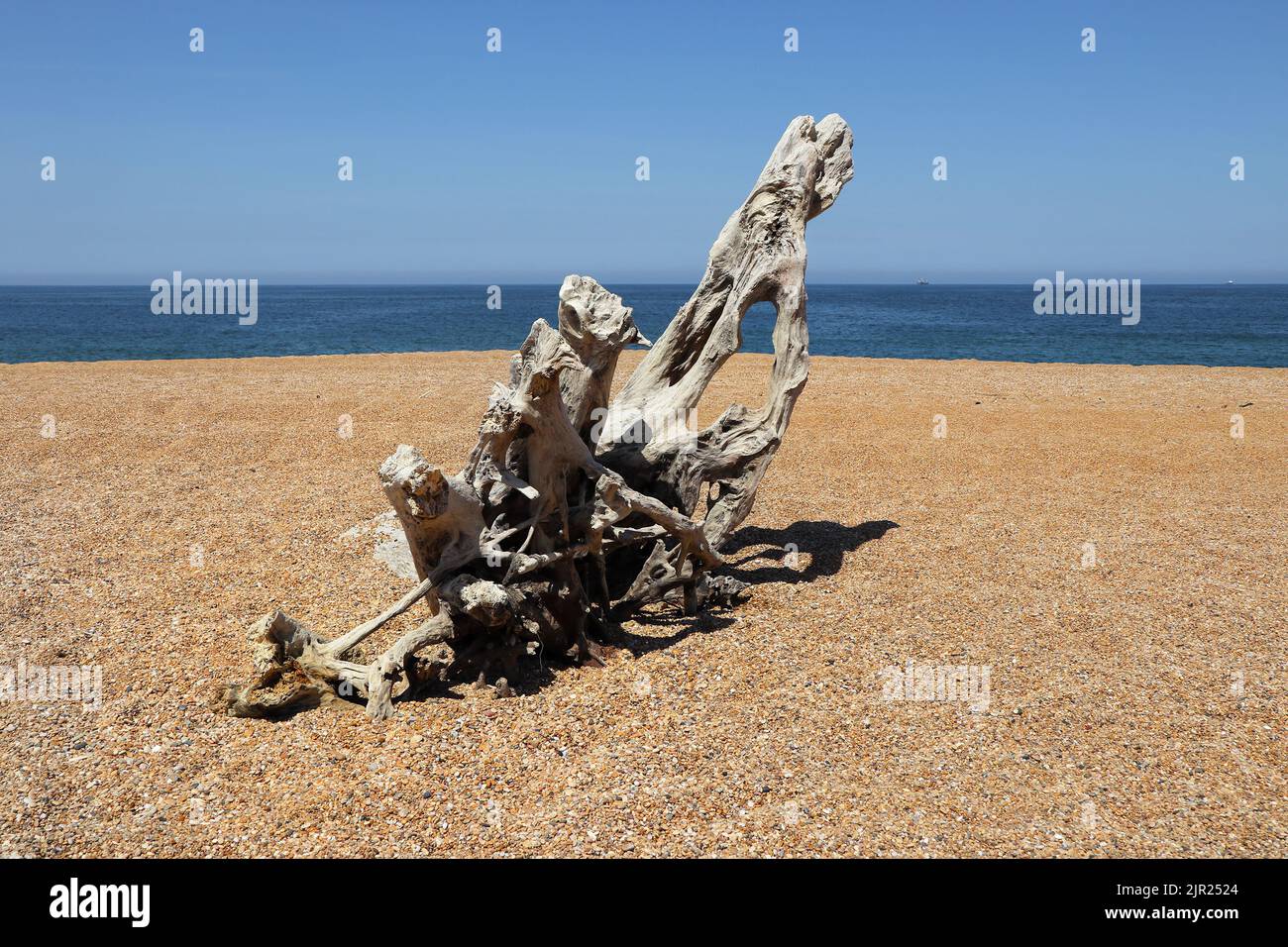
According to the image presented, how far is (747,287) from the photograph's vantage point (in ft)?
25.0

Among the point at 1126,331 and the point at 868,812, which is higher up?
the point at 1126,331

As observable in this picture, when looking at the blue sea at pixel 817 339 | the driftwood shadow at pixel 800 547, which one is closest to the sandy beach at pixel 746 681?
the driftwood shadow at pixel 800 547

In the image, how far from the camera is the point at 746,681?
5.73 metres

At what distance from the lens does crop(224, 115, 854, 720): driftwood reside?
5.19 meters

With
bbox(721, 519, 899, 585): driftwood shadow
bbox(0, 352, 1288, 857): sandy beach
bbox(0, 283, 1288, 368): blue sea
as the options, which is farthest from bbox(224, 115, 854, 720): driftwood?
bbox(0, 283, 1288, 368): blue sea

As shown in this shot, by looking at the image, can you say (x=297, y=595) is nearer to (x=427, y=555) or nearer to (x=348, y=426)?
(x=427, y=555)

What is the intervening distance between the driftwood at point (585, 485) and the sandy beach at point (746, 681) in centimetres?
31

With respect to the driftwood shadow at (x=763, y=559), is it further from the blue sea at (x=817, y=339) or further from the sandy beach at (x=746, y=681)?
the blue sea at (x=817, y=339)

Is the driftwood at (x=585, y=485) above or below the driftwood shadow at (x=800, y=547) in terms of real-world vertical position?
above

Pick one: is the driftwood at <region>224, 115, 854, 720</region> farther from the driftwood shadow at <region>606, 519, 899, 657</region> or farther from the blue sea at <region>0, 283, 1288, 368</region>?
the blue sea at <region>0, 283, 1288, 368</region>

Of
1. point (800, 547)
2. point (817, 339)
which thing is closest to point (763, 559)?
point (800, 547)

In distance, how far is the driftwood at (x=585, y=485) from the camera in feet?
17.0

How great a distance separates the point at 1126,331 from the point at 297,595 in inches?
2013

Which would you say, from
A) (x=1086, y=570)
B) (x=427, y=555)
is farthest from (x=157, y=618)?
(x=1086, y=570)
